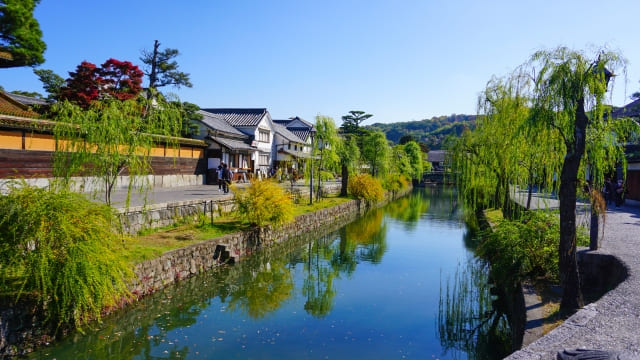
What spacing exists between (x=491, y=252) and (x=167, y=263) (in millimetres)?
7879

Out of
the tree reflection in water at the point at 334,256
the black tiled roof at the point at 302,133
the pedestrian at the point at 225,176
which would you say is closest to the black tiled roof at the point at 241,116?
the black tiled roof at the point at 302,133

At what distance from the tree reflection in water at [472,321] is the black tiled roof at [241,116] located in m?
26.9

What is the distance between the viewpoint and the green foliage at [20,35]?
55.7 feet

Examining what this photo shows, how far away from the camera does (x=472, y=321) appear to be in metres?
8.93

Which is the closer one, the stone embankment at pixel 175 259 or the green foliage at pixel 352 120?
the stone embankment at pixel 175 259

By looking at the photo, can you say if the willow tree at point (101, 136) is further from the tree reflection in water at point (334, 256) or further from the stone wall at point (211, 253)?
the tree reflection in water at point (334, 256)

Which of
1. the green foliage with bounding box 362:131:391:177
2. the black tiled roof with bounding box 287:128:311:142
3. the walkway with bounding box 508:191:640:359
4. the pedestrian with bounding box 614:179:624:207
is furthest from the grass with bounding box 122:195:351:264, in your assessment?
the black tiled roof with bounding box 287:128:311:142

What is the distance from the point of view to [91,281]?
664cm

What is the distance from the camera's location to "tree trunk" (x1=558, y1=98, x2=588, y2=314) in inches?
253

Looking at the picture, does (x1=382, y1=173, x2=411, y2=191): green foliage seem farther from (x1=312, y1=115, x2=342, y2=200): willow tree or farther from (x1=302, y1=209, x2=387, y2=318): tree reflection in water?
(x1=302, y1=209, x2=387, y2=318): tree reflection in water

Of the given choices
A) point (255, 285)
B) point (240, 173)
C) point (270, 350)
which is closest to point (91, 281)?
point (270, 350)

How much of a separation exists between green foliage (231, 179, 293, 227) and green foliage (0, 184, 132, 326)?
7.57 m

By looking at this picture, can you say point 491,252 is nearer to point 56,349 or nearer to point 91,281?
point 91,281

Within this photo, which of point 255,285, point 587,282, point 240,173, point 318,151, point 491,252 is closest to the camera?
point 587,282
